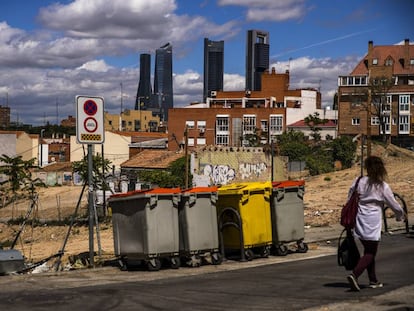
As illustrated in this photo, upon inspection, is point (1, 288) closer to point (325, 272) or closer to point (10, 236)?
point (325, 272)

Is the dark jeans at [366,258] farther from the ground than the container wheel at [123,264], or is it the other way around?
the dark jeans at [366,258]

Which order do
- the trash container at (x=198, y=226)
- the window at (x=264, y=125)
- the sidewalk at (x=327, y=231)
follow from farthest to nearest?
the window at (x=264, y=125) → the sidewalk at (x=327, y=231) → the trash container at (x=198, y=226)

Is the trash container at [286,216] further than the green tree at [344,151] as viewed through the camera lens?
No

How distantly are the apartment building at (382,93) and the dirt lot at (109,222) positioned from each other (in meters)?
29.5

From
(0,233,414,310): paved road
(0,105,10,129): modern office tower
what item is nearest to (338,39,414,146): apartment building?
(0,233,414,310): paved road

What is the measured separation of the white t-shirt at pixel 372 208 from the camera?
27.0 ft

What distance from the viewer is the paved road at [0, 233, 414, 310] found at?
7.72 meters

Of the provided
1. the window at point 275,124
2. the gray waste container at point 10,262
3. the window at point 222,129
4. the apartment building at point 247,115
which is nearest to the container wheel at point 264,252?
the gray waste container at point 10,262

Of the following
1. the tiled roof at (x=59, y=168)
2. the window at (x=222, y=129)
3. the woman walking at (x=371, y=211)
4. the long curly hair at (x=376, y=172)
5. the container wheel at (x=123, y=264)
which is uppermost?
the window at (x=222, y=129)

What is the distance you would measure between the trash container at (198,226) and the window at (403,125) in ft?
260

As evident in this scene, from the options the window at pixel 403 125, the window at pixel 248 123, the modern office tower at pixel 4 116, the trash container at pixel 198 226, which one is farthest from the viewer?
the modern office tower at pixel 4 116

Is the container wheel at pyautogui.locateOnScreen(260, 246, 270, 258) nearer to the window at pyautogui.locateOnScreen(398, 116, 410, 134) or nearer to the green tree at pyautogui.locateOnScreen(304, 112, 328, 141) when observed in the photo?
the green tree at pyautogui.locateOnScreen(304, 112, 328, 141)

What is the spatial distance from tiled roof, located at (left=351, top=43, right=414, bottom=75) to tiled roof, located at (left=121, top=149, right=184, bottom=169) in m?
39.1

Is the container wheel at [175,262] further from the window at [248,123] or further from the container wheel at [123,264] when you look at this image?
the window at [248,123]
